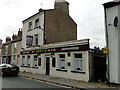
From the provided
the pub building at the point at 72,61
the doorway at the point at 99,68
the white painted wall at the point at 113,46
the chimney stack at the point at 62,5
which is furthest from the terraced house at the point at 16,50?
the white painted wall at the point at 113,46

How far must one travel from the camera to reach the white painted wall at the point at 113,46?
9.58 meters

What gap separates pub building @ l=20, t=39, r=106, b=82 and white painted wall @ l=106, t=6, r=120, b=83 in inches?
78.0

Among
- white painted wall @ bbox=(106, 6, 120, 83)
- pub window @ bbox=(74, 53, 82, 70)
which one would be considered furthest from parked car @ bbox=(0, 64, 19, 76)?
white painted wall @ bbox=(106, 6, 120, 83)

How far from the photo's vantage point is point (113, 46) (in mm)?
9906

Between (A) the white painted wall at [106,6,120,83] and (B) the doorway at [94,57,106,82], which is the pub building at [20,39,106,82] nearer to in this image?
(B) the doorway at [94,57,106,82]

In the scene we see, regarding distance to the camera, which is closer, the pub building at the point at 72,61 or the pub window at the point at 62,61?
the pub building at the point at 72,61

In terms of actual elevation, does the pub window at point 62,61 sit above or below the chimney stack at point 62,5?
below

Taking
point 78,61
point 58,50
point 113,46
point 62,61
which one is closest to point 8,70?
point 58,50

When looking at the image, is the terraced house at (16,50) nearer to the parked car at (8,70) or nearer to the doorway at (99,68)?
the parked car at (8,70)

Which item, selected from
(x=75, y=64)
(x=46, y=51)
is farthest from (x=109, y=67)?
(x=46, y=51)

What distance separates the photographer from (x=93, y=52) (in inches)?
474

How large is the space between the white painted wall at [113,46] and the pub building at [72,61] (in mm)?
1982

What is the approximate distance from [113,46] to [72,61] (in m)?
4.59

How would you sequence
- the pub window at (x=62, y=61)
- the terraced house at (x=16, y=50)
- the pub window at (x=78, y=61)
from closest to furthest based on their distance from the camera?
the pub window at (x=78, y=61)
the pub window at (x=62, y=61)
the terraced house at (x=16, y=50)
